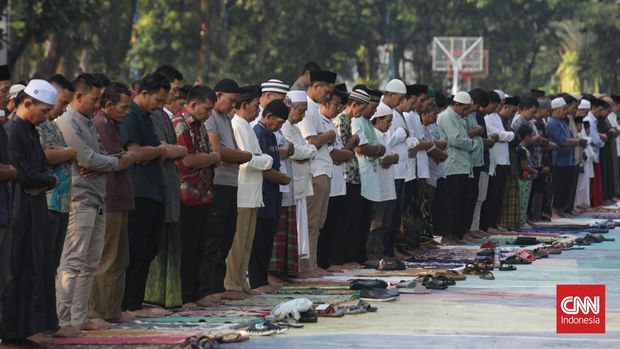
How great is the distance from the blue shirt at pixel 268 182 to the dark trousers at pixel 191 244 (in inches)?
52.0

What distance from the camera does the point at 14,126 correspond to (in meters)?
11.0

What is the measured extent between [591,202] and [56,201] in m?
19.9

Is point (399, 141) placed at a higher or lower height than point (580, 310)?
higher

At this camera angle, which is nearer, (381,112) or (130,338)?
(130,338)

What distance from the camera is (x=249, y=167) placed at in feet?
48.3

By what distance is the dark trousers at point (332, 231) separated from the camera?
17.3 m

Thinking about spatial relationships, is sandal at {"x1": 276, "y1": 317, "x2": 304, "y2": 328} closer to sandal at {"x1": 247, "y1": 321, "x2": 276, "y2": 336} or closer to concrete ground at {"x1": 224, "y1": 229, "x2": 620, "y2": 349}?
concrete ground at {"x1": 224, "y1": 229, "x2": 620, "y2": 349}

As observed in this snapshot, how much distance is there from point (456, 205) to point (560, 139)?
5507mm

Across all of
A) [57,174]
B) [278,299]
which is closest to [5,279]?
[57,174]

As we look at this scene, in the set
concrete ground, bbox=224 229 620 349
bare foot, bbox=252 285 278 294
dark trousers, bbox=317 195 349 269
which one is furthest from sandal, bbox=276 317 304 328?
dark trousers, bbox=317 195 349 269

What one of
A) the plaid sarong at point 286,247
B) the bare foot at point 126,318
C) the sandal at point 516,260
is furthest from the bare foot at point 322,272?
the bare foot at point 126,318

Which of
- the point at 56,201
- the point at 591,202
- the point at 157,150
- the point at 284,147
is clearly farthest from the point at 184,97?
the point at 591,202

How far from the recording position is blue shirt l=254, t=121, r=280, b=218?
1510 cm

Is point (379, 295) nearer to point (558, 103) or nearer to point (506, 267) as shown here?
point (506, 267)
